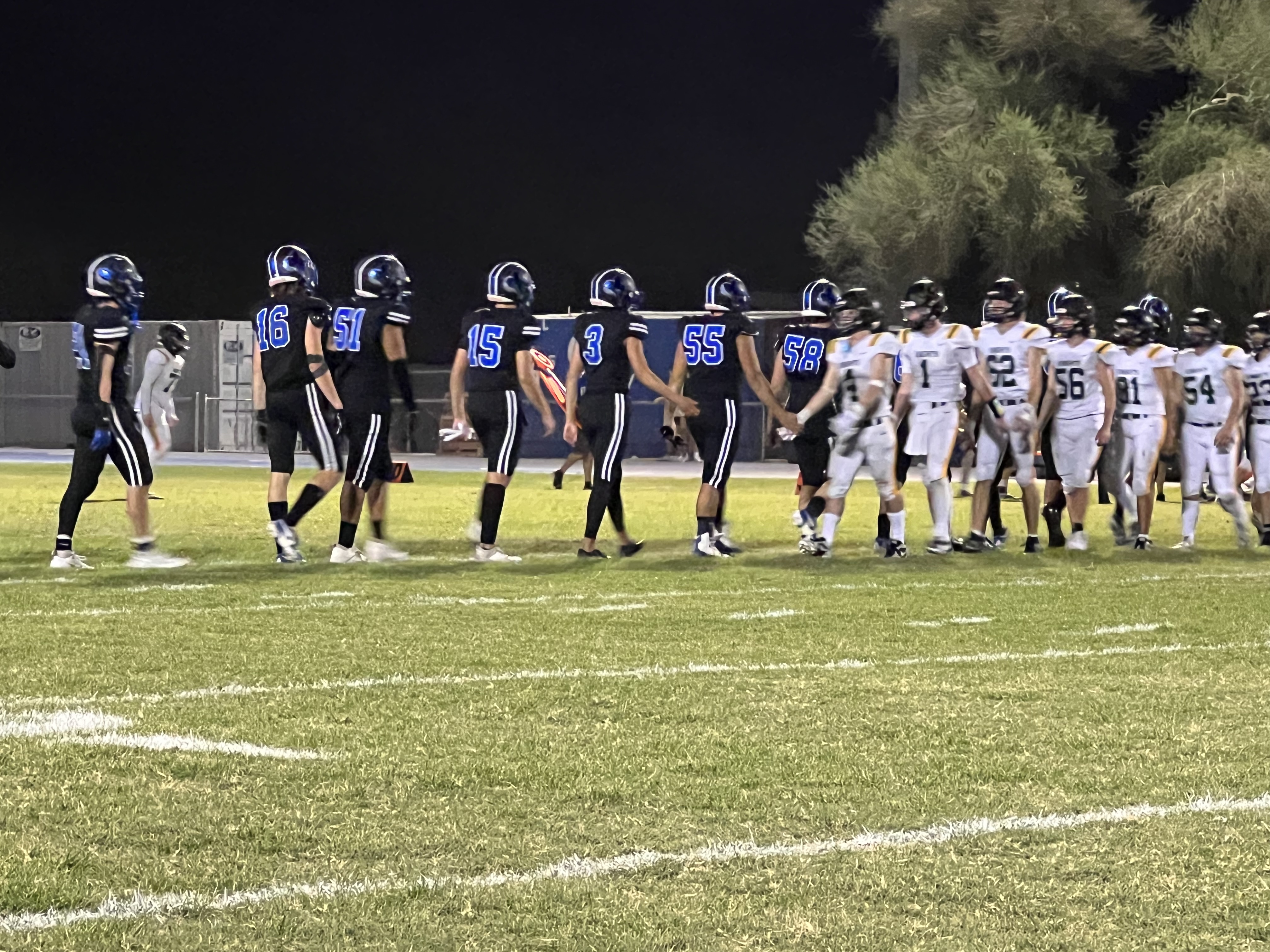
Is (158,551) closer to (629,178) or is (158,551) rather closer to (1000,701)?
(1000,701)

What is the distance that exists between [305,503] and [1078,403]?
18.2ft

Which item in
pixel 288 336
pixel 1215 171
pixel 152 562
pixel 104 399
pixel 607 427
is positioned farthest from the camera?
pixel 1215 171

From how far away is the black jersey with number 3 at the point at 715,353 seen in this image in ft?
42.3

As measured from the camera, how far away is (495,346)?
480 inches

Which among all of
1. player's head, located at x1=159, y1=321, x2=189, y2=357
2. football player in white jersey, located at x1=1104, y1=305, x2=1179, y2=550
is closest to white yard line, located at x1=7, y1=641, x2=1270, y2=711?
football player in white jersey, located at x1=1104, y1=305, x2=1179, y2=550

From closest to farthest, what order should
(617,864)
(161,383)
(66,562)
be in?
(617,864) → (66,562) → (161,383)

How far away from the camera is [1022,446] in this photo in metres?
13.1

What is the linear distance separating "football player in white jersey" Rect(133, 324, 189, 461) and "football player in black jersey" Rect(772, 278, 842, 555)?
20.0 feet

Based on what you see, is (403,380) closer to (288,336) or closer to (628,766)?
(288,336)

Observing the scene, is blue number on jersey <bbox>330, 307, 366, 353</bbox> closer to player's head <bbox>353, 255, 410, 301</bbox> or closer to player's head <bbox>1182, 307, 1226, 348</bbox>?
player's head <bbox>353, 255, 410, 301</bbox>

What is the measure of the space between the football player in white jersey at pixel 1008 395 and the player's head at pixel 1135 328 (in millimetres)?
889

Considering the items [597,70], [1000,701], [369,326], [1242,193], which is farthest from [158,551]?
[597,70]

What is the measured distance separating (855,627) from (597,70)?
33.2m

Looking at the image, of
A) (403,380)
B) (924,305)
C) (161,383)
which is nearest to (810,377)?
(924,305)
